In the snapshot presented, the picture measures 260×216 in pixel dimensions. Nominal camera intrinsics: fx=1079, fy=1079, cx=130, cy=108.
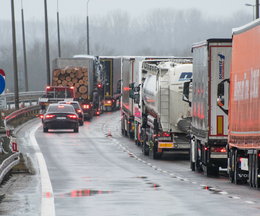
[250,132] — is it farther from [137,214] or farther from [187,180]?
[137,214]

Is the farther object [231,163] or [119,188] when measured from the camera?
[231,163]

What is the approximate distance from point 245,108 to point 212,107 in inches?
183

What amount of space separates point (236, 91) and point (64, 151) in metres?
19.0

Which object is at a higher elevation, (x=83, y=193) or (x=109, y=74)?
(x=83, y=193)

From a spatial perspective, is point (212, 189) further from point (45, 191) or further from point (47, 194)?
point (47, 194)

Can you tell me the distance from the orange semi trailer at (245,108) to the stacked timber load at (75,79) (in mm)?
45119

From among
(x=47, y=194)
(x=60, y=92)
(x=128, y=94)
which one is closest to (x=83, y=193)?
(x=47, y=194)

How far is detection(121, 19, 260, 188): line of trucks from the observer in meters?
22.6

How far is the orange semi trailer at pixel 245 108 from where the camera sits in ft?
71.4

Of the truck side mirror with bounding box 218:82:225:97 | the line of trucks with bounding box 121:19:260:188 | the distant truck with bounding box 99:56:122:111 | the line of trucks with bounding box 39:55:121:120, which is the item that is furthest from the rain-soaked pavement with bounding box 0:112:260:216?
→ the distant truck with bounding box 99:56:122:111

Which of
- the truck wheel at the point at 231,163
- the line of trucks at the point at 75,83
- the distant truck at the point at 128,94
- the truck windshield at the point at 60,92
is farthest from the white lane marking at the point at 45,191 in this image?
the line of trucks at the point at 75,83

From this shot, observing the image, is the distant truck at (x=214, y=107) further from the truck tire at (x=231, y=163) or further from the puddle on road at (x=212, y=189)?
the puddle on road at (x=212, y=189)

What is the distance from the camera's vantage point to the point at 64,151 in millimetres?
42406

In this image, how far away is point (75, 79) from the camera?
232 feet
